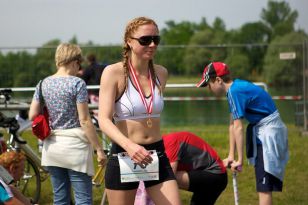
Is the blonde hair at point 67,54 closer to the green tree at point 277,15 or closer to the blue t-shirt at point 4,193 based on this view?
the blue t-shirt at point 4,193

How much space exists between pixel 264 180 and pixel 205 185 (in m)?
0.55

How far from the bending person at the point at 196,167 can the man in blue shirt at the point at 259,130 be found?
0.73 ft

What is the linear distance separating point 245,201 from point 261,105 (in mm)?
2363

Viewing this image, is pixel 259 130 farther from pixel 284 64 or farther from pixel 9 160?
pixel 284 64

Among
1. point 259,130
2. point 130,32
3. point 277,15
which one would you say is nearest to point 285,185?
point 259,130

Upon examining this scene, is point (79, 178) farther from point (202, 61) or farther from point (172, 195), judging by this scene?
point (202, 61)

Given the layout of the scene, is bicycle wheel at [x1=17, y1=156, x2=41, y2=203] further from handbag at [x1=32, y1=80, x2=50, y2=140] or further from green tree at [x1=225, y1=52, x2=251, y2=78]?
green tree at [x1=225, y1=52, x2=251, y2=78]

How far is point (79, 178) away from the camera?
591cm

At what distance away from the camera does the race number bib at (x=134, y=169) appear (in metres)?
4.39

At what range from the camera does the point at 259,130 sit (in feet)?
20.0

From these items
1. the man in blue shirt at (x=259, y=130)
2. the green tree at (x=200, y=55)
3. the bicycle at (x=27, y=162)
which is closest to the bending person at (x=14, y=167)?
the man in blue shirt at (x=259, y=130)

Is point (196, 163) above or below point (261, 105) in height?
below

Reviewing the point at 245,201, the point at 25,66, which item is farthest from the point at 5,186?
the point at 25,66

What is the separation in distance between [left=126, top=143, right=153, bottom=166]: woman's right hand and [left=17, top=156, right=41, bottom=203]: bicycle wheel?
12.7 feet
